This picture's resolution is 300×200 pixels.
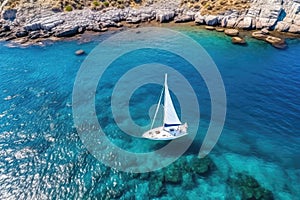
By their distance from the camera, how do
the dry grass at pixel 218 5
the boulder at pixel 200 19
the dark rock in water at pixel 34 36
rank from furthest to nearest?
1. the dry grass at pixel 218 5
2. the boulder at pixel 200 19
3. the dark rock in water at pixel 34 36

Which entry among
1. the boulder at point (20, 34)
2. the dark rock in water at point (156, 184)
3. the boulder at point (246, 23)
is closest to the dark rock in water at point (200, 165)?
the dark rock in water at point (156, 184)

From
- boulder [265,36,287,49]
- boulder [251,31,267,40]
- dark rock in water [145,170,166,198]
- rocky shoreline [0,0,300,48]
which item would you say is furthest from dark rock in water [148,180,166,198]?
boulder [251,31,267,40]

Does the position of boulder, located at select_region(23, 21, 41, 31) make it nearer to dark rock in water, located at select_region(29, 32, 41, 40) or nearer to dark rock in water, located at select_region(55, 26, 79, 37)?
dark rock in water, located at select_region(29, 32, 41, 40)

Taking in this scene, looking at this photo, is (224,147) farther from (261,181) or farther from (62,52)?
(62,52)

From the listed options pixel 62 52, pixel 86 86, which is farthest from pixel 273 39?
pixel 62 52

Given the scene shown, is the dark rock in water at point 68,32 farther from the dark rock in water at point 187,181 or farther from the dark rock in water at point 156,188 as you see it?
the dark rock in water at point 187,181

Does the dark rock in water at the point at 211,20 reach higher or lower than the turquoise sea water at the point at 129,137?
higher
